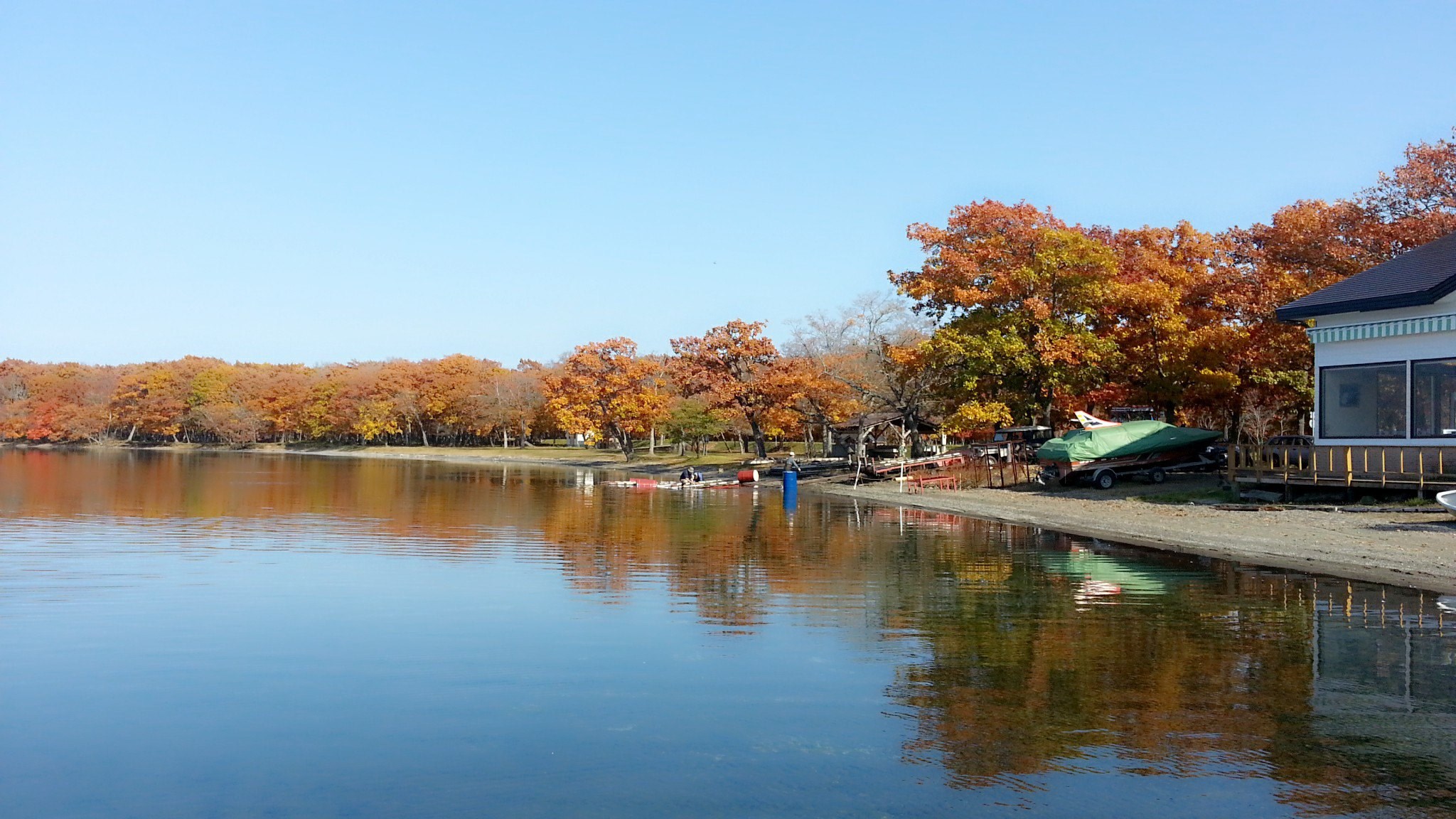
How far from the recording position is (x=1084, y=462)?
104 ft

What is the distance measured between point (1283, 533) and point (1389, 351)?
567cm

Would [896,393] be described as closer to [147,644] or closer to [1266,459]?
[1266,459]

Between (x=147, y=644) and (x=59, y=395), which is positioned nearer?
(x=147, y=644)

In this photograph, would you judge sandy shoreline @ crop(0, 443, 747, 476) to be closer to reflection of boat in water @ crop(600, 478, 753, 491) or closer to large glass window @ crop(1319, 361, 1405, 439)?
reflection of boat in water @ crop(600, 478, 753, 491)

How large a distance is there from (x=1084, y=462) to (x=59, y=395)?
416 feet

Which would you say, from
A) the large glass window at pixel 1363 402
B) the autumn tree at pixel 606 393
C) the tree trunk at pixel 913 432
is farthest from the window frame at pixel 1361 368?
the autumn tree at pixel 606 393

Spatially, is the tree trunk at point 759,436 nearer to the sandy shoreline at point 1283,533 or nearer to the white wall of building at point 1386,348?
the sandy shoreline at point 1283,533

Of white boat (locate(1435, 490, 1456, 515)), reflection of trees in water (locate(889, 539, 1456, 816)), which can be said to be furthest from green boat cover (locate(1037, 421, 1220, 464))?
reflection of trees in water (locate(889, 539, 1456, 816))

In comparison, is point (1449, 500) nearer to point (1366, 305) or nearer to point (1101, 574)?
point (1366, 305)

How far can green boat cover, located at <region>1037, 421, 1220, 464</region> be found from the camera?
31438 mm

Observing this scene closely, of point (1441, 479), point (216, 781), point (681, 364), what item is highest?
point (681, 364)

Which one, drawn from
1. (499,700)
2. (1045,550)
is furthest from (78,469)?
(499,700)

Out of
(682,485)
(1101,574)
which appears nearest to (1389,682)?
(1101,574)

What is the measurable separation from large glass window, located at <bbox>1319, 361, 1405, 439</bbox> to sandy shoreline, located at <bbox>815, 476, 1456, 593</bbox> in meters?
2.22
